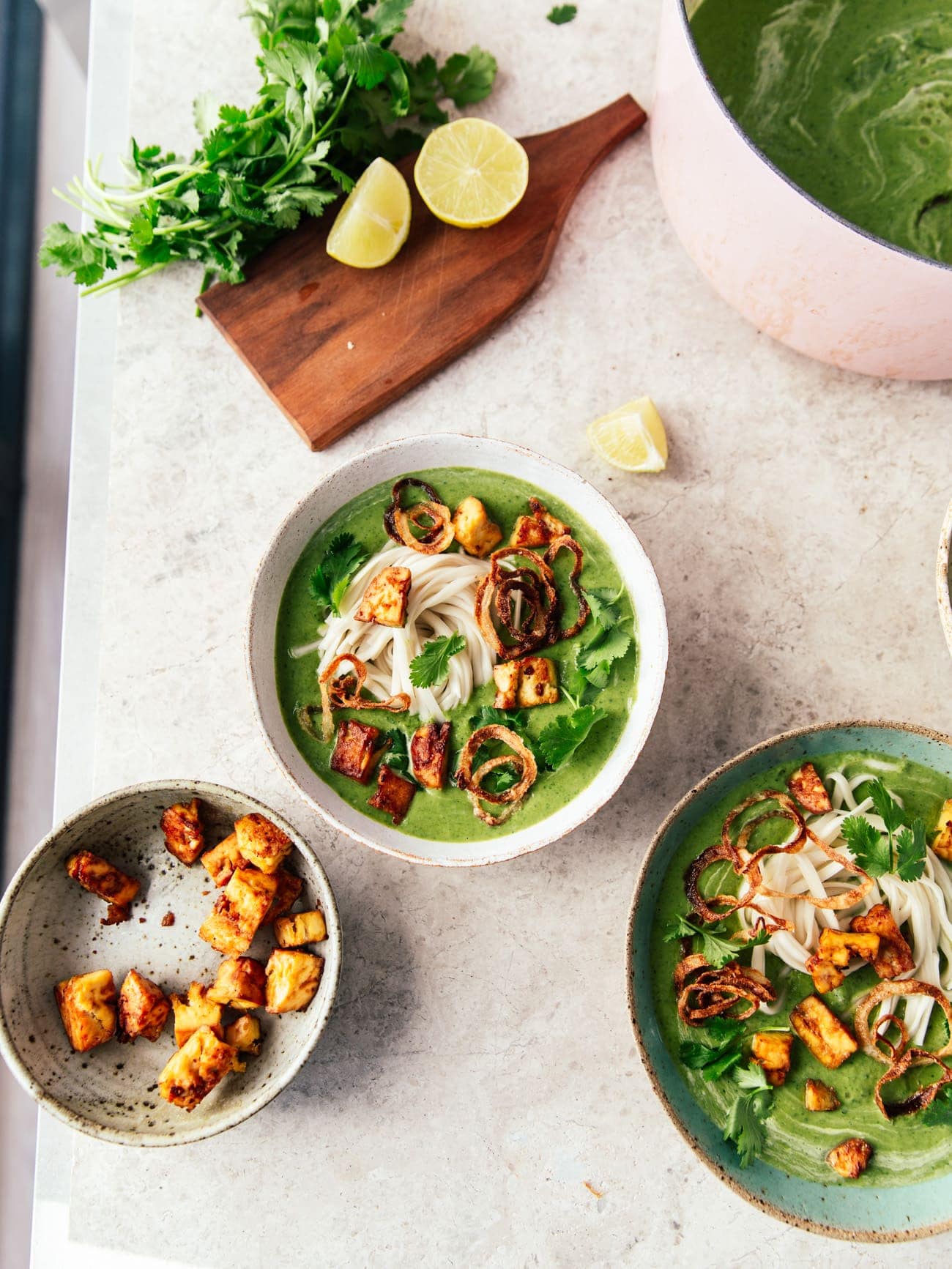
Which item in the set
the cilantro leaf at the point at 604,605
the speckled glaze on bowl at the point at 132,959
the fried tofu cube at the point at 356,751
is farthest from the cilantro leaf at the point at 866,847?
the speckled glaze on bowl at the point at 132,959

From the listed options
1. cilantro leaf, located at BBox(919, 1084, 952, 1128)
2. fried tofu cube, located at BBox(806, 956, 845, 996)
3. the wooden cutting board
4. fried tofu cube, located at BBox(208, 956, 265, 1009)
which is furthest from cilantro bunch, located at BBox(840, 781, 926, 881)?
the wooden cutting board

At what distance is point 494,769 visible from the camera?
130 inches

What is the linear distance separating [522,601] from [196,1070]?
1.66m

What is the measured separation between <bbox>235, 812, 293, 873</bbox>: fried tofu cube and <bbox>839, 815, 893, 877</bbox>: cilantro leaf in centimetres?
160

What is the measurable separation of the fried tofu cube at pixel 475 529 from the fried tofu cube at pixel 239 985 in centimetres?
142

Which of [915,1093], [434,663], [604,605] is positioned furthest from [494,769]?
[915,1093]

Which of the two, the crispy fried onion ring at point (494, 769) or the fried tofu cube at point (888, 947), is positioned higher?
the crispy fried onion ring at point (494, 769)

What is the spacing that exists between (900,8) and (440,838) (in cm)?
288

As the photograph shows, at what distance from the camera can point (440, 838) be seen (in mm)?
3293

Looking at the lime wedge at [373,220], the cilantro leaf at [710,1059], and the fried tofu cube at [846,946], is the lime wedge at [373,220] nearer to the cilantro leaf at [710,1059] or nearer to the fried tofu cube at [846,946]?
the fried tofu cube at [846,946]

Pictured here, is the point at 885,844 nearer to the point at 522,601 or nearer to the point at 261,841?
the point at 522,601

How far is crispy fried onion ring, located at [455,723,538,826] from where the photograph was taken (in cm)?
324

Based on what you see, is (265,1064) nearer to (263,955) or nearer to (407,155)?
(263,955)

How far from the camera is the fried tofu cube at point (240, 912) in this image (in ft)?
10.7
